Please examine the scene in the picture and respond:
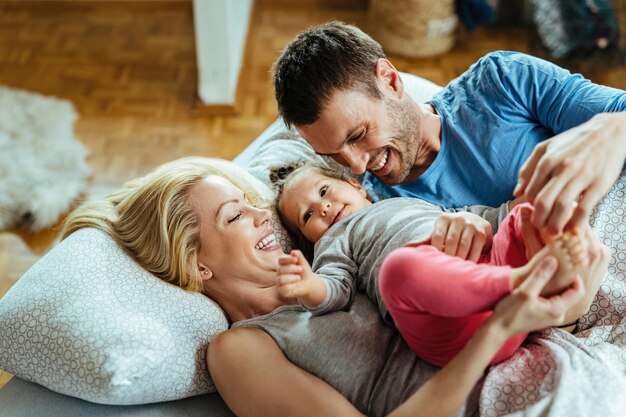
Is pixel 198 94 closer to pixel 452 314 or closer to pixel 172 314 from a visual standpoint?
pixel 172 314

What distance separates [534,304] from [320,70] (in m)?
0.75

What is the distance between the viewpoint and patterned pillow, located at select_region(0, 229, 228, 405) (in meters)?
1.44

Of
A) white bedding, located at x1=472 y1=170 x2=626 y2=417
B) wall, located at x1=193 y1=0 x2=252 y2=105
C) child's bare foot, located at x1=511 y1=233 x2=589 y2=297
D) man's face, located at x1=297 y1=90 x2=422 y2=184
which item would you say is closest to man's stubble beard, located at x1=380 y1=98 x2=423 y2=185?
man's face, located at x1=297 y1=90 x2=422 y2=184

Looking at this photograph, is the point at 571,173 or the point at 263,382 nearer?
the point at 571,173

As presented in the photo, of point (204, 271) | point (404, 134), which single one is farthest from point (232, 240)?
point (404, 134)

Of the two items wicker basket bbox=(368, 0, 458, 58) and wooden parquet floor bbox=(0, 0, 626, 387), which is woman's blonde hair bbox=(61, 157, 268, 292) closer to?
wooden parquet floor bbox=(0, 0, 626, 387)

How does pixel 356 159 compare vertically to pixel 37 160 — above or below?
above

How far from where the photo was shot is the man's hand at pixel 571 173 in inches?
47.8

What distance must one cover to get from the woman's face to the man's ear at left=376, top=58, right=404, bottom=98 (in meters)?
0.40

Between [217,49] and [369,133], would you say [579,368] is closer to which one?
[369,133]

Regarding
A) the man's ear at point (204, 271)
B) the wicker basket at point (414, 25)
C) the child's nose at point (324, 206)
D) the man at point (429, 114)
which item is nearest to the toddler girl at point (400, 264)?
the child's nose at point (324, 206)

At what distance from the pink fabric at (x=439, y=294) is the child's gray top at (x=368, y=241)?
0.21 meters

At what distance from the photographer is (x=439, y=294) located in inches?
45.9

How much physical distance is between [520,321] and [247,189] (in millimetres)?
817
